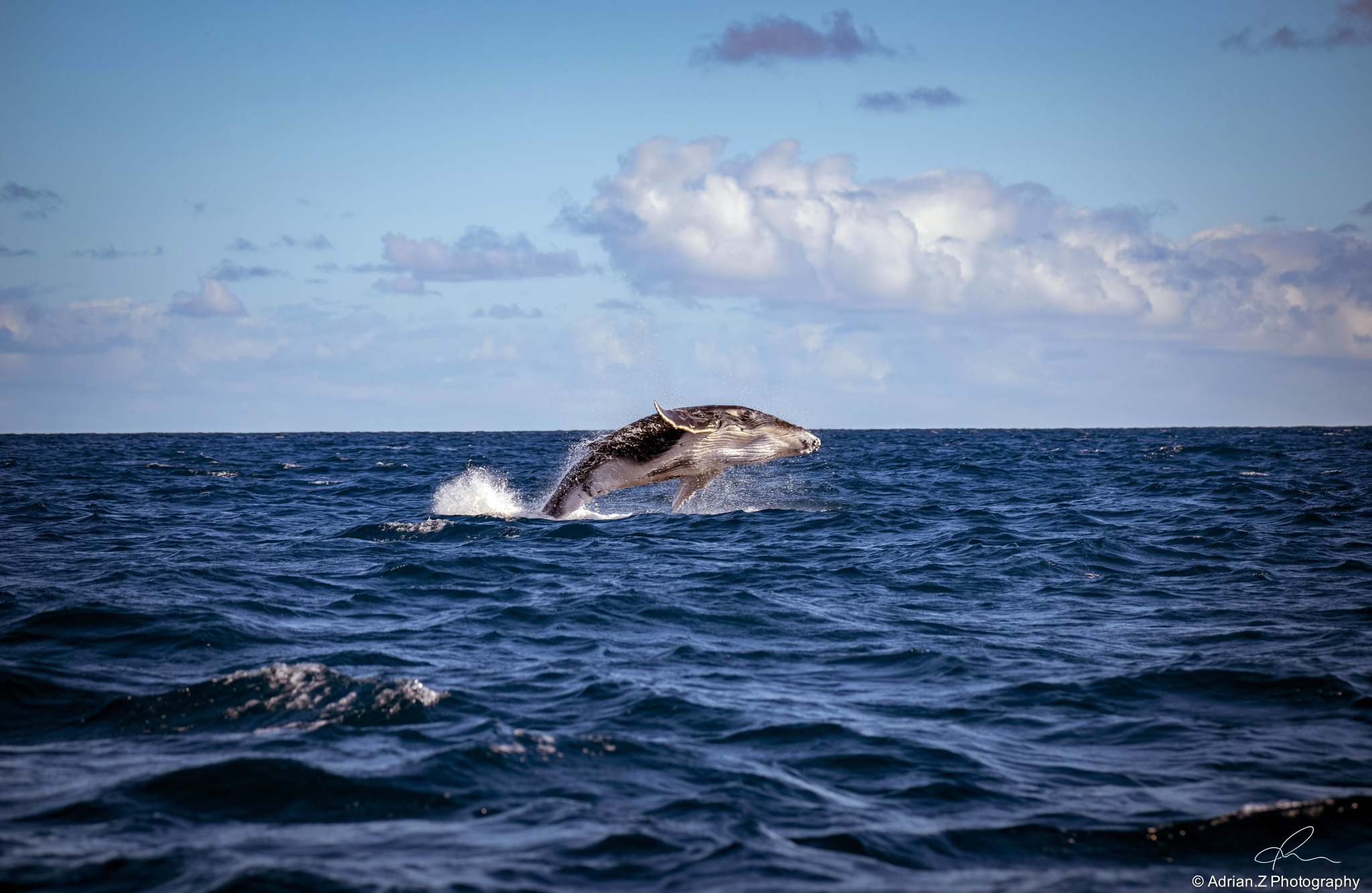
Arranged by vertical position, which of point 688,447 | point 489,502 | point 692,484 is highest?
point 688,447

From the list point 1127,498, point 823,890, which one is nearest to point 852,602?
point 823,890

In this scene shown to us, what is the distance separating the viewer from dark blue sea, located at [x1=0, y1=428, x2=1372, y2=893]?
5730mm

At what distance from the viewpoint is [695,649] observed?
1075 centimetres

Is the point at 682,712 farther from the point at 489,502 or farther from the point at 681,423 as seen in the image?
the point at 489,502

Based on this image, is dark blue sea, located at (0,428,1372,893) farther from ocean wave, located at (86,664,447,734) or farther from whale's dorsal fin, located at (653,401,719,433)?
whale's dorsal fin, located at (653,401,719,433)

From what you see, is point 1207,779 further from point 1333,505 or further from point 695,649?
point 1333,505

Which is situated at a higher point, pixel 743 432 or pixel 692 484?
pixel 743 432

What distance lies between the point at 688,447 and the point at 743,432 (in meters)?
0.98

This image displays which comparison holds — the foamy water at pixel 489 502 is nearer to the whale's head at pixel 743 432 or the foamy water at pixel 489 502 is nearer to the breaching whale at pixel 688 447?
the breaching whale at pixel 688 447

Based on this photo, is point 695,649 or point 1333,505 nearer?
point 695,649

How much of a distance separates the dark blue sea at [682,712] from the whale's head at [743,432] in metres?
2.04

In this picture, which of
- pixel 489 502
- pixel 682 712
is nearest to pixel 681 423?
pixel 682 712

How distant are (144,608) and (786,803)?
919 cm

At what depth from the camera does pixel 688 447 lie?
15.4 metres
